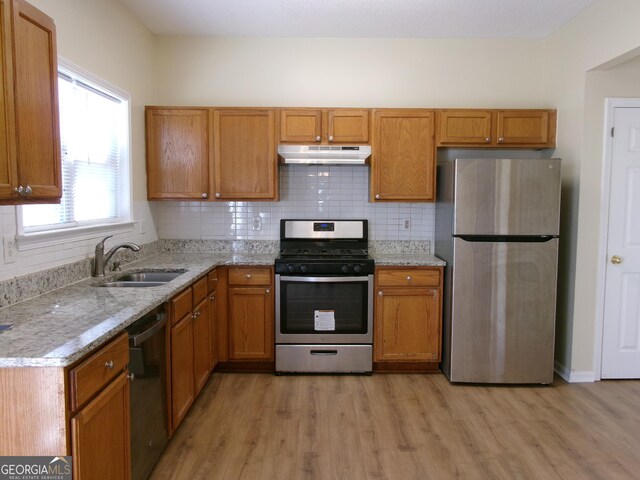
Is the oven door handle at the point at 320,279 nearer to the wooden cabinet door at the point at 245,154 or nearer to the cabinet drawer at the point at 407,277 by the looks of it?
the cabinet drawer at the point at 407,277

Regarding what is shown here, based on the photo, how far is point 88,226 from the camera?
2.79 metres

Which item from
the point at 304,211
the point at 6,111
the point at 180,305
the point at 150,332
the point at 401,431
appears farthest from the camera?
the point at 304,211

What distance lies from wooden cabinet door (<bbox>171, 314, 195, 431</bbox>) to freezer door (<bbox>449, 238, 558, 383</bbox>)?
1.90m

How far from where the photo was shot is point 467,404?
10.0 ft

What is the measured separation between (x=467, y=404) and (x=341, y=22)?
3.00m

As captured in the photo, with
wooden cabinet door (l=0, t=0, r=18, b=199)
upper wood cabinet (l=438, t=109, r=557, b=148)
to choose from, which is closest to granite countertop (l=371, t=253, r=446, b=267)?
upper wood cabinet (l=438, t=109, r=557, b=148)

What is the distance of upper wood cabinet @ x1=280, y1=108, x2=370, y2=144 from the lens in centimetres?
360

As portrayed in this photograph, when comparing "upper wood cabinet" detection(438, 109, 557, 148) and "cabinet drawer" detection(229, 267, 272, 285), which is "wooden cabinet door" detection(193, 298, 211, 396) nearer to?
"cabinet drawer" detection(229, 267, 272, 285)

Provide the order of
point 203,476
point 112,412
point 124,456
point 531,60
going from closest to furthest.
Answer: point 112,412
point 124,456
point 203,476
point 531,60

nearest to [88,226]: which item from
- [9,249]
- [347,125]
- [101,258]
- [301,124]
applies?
[101,258]

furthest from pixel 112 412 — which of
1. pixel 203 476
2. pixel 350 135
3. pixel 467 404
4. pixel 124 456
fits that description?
pixel 350 135

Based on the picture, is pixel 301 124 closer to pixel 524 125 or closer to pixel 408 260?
pixel 408 260

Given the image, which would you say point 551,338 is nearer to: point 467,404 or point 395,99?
point 467,404

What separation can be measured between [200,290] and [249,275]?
1.95 feet
